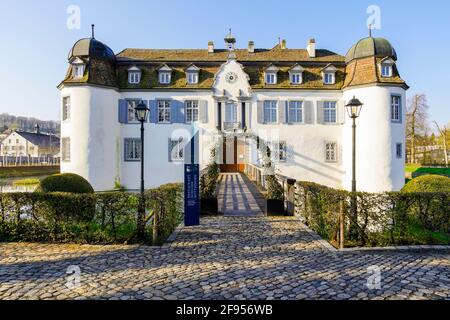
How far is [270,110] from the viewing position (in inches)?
→ 869

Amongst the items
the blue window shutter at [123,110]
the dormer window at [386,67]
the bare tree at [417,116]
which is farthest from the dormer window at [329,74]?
the bare tree at [417,116]

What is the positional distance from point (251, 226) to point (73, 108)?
56.1 feet

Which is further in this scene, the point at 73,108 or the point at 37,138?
the point at 37,138

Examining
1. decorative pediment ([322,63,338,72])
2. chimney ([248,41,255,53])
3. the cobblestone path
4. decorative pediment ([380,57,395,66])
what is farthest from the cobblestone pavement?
chimney ([248,41,255,53])

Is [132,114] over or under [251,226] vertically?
over

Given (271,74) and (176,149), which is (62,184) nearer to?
(176,149)

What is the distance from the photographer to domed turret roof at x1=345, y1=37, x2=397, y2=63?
2069 centimetres

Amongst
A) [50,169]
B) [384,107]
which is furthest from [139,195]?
[50,169]

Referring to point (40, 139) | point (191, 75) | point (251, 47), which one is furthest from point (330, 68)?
point (40, 139)

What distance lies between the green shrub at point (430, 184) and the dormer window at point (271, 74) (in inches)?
557

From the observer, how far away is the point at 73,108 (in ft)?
65.6

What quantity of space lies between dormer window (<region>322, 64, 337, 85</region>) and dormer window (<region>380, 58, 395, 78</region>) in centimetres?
317
